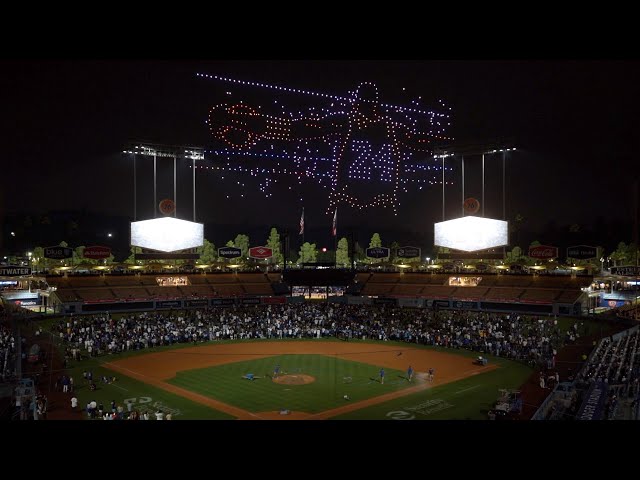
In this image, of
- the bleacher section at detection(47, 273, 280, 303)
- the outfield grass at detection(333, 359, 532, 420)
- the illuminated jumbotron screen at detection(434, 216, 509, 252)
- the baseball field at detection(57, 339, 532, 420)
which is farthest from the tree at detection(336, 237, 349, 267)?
the outfield grass at detection(333, 359, 532, 420)

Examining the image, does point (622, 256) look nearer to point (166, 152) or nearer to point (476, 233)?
point (476, 233)

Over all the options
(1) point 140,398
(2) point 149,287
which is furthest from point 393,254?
(1) point 140,398

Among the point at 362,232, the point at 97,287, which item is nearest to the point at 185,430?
the point at 97,287

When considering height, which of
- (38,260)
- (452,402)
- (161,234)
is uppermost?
(161,234)

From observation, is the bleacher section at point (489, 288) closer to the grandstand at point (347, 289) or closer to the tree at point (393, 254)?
→ the grandstand at point (347, 289)

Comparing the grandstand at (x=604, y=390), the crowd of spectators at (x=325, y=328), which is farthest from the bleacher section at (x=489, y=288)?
the grandstand at (x=604, y=390)
